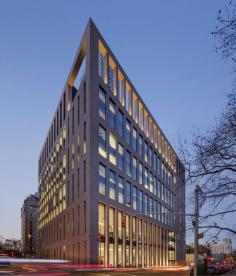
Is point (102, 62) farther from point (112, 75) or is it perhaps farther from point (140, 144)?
point (140, 144)

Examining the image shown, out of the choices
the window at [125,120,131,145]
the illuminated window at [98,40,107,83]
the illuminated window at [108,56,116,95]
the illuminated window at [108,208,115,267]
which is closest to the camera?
the illuminated window at [108,208,115,267]

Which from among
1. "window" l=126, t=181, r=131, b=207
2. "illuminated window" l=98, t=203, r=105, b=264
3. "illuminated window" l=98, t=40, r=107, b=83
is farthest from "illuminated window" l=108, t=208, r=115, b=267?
"illuminated window" l=98, t=40, r=107, b=83

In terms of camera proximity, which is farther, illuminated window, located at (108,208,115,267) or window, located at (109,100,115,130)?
window, located at (109,100,115,130)

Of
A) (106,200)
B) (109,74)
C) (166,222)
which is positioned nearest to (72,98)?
(109,74)

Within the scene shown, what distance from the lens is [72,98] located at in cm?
8988

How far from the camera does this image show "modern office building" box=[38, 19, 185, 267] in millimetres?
70688

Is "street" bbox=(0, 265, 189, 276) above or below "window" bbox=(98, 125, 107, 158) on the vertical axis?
below

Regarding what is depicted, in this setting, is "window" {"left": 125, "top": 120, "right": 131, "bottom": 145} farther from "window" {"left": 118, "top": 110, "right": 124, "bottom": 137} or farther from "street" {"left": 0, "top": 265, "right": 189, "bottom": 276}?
"street" {"left": 0, "top": 265, "right": 189, "bottom": 276}

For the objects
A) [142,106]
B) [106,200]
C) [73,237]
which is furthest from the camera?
[142,106]

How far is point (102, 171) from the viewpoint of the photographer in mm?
73312

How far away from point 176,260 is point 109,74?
77298mm

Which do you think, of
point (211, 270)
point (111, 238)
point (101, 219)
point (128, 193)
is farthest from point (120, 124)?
point (211, 270)

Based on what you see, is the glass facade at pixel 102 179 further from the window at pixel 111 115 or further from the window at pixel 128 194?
the window at pixel 128 194

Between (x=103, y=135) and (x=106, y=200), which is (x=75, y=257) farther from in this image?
(x=103, y=135)
